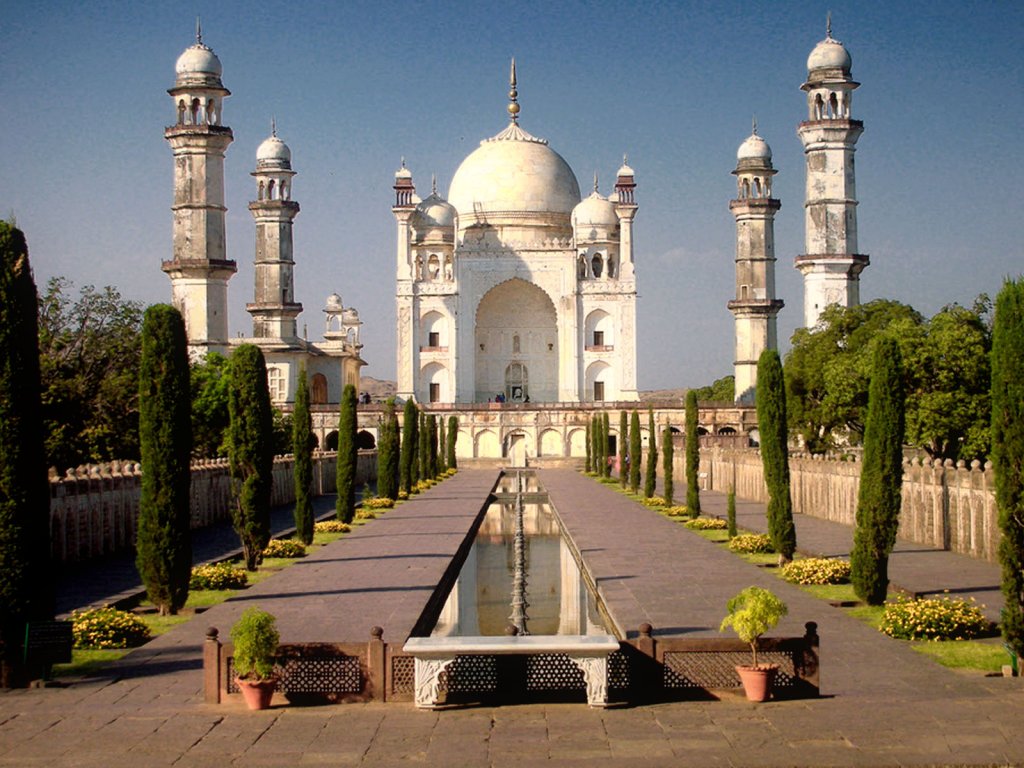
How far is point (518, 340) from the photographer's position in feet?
165

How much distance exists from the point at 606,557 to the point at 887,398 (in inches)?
169

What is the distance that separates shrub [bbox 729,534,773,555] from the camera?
1388 centimetres

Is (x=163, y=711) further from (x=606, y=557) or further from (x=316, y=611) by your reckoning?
(x=606, y=557)

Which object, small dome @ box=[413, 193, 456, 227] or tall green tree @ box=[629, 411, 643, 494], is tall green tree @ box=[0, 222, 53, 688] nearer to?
tall green tree @ box=[629, 411, 643, 494]

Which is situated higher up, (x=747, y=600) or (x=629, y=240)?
(x=629, y=240)

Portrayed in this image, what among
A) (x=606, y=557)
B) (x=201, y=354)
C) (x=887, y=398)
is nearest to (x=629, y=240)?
(x=201, y=354)

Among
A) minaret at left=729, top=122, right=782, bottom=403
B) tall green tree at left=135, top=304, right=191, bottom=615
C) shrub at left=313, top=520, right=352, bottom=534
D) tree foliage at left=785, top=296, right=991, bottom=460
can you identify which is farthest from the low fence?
minaret at left=729, top=122, right=782, bottom=403

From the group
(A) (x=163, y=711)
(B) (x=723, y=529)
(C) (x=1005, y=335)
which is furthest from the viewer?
(B) (x=723, y=529)

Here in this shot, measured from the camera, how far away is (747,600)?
6379 millimetres

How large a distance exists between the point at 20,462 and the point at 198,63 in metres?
33.6

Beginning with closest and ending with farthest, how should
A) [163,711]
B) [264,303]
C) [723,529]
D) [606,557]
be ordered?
[163,711], [606,557], [723,529], [264,303]

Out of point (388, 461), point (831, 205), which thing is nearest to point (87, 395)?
point (388, 461)

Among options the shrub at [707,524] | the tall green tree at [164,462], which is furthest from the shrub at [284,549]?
the shrub at [707,524]

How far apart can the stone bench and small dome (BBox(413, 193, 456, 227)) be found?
1695 inches
